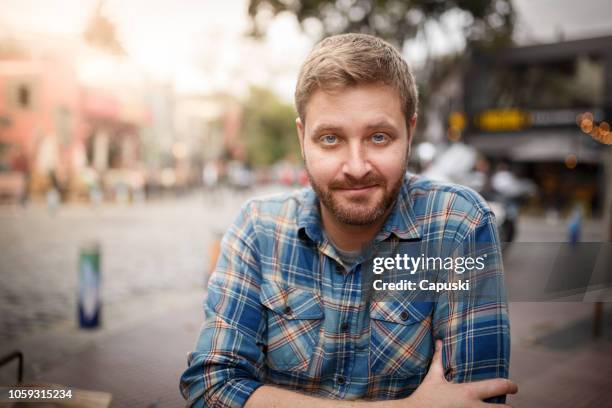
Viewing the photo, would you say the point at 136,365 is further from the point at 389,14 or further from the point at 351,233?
the point at 389,14

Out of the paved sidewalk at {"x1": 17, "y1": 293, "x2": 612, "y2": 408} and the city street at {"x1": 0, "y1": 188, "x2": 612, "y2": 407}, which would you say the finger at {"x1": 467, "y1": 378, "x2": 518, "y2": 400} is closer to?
the city street at {"x1": 0, "y1": 188, "x2": 612, "y2": 407}

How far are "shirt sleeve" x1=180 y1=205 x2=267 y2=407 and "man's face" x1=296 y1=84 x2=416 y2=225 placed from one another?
0.37m

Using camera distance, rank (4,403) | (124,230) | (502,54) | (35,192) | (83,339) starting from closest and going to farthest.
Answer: (4,403) → (83,339) → (124,230) → (35,192) → (502,54)

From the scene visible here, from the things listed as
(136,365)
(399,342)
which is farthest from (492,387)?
(136,365)

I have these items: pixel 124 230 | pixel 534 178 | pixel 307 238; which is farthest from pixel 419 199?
pixel 534 178

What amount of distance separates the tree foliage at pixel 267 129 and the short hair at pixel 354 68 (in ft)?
157

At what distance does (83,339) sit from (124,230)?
9089mm

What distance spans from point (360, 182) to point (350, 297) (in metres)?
0.35

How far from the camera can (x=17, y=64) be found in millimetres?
23188

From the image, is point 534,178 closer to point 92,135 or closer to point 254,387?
point 92,135

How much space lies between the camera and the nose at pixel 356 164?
5.46ft

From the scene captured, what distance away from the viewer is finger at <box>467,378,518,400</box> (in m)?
1.51

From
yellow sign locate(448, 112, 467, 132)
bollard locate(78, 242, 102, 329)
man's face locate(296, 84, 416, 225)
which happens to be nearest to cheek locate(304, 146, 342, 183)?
man's face locate(296, 84, 416, 225)

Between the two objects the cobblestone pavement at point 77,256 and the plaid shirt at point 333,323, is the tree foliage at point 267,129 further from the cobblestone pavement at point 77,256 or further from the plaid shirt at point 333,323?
the plaid shirt at point 333,323
